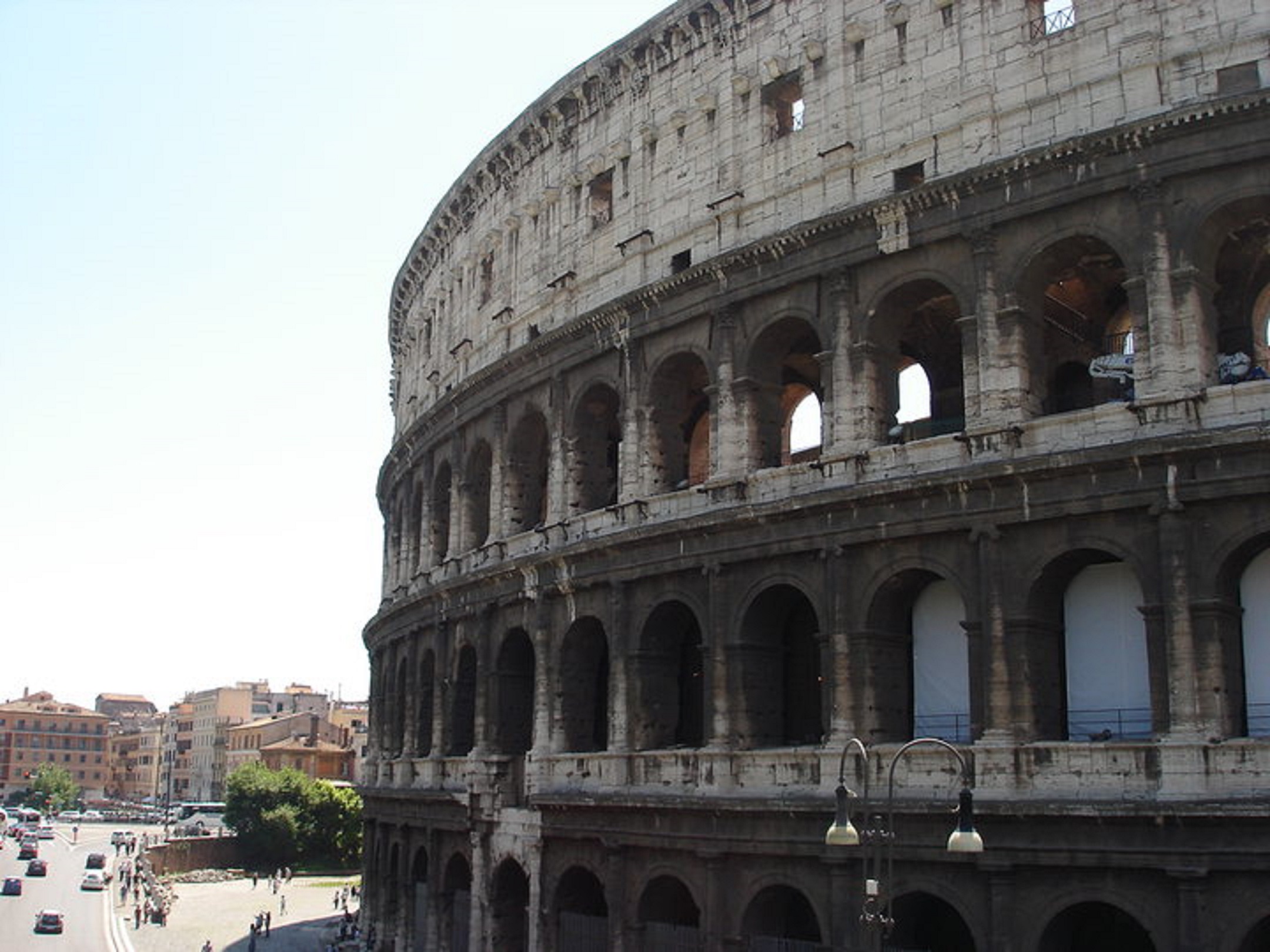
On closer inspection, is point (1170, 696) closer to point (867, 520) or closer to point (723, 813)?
point (867, 520)

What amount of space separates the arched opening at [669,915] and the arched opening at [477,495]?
33.6ft

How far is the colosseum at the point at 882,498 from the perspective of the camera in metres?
17.4

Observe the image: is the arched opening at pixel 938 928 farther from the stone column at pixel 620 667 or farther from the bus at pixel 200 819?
the bus at pixel 200 819

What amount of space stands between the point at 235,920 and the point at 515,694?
2706 cm

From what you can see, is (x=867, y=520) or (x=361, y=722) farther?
(x=361, y=722)

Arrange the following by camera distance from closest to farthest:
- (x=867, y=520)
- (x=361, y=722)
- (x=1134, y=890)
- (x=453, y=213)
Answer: (x=1134, y=890), (x=867, y=520), (x=453, y=213), (x=361, y=722)

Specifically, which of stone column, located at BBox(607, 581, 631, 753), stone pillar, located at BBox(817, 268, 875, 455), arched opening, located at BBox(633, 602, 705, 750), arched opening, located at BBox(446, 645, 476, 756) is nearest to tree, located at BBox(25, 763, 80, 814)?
arched opening, located at BBox(446, 645, 476, 756)

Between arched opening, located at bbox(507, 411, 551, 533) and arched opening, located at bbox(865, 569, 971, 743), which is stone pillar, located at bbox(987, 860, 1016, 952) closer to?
arched opening, located at bbox(865, 569, 971, 743)

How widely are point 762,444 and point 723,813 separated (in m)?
5.89

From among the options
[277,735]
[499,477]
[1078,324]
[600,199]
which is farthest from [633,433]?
[277,735]

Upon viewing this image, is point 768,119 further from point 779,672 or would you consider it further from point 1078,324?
point 779,672

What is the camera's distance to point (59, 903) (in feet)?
177

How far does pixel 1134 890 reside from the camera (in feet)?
55.6

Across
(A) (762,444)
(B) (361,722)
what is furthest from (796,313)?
(B) (361,722)
